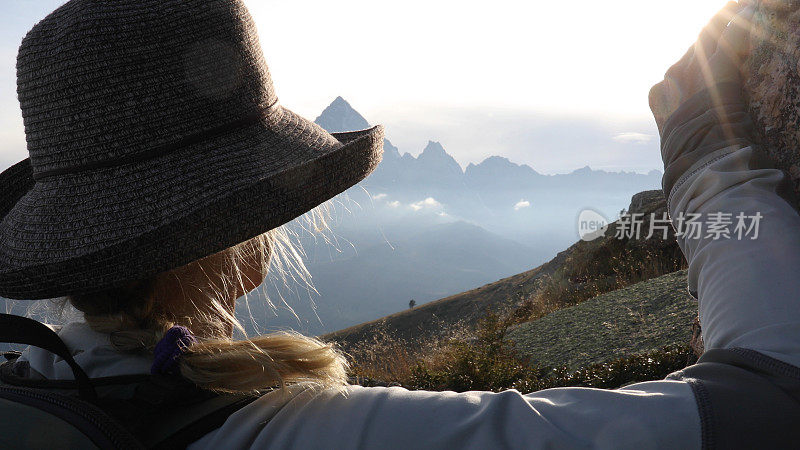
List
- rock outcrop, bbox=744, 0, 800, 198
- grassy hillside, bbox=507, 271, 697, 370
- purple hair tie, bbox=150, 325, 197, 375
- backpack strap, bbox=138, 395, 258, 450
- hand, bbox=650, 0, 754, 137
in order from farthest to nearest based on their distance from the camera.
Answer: grassy hillside, bbox=507, 271, 697, 370, rock outcrop, bbox=744, 0, 800, 198, hand, bbox=650, 0, 754, 137, purple hair tie, bbox=150, 325, 197, 375, backpack strap, bbox=138, 395, 258, 450

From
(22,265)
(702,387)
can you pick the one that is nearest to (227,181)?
(22,265)

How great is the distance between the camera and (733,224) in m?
1.40

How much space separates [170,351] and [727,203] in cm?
166

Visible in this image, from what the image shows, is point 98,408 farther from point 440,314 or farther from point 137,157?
point 440,314

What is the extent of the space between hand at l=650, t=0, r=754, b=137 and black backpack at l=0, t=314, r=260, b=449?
6.17 feet

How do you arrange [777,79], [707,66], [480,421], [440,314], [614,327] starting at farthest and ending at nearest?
[440,314] < [614,327] < [777,79] < [707,66] < [480,421]

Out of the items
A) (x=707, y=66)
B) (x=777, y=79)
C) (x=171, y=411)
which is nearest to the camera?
(x=171, y=411)

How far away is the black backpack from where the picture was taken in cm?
104

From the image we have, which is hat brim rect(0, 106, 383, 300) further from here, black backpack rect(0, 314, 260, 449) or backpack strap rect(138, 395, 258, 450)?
backpack strap rect(138, 395, 258, 450)

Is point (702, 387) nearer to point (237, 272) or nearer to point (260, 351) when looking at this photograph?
point (260, 351)

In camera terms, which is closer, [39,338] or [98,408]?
[98,408]

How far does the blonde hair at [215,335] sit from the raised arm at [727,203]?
1.06 m

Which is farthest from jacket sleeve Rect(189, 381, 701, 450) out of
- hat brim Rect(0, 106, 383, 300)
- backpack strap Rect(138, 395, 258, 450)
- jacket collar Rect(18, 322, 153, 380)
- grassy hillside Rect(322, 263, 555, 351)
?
grassy hillside Rect(322, 263, 555, 351)

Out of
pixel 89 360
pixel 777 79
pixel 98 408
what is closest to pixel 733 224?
pixel 777 79
